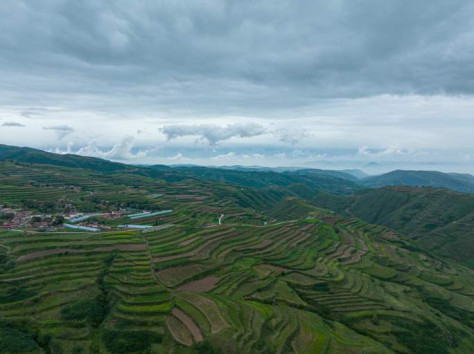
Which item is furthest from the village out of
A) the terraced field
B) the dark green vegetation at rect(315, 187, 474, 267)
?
the dark green vegetation at rect(315, 187, 474, 267)

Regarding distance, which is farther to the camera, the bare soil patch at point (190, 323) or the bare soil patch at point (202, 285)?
the bare soil patch at point (202, 285)

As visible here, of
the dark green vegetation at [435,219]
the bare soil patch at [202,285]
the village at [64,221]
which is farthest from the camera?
the dark green vegetation at [435,219]

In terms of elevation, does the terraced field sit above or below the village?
below

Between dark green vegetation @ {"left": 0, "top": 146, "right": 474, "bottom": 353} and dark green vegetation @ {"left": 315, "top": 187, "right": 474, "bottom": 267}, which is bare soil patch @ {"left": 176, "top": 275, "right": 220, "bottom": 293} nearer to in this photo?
dark green vegetation @ {"left": 0, "top": 146, "right": 474, "bottom": 353}

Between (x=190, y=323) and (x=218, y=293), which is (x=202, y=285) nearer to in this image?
(x=218, y=293)

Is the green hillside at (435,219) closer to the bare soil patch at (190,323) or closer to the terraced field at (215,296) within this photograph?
the terraced field at (215,296)

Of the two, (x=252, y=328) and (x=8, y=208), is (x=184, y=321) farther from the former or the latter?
(x=8, y=208)

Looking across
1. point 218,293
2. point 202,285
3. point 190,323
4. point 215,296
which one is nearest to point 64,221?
point 202,285

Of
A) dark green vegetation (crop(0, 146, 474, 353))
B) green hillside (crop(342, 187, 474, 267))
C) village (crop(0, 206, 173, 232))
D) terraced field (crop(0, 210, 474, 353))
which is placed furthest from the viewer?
green hillside (crop(342, 187, 474, 267))

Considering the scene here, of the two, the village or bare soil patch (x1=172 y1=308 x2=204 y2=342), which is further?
the village

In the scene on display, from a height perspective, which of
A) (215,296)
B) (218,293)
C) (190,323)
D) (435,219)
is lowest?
(435,219)

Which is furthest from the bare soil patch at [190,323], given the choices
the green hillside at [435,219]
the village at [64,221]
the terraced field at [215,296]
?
the green hillside at [435,219]

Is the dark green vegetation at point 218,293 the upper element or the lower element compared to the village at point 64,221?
lower

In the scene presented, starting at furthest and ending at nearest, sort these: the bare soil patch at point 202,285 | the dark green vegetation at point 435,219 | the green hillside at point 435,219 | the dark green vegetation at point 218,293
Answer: the green hillside at point 435,219, the dark green vegetation at point 435,219, the bare soil patch at point 202,285, the dark green vegetation at point 218,293
